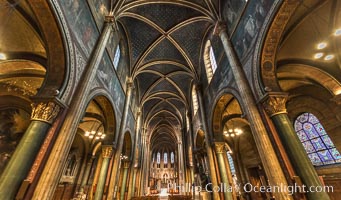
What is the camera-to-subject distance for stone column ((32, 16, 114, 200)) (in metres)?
3.31

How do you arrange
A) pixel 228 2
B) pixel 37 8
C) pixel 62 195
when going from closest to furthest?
pixel 37 8 → pixel 228 2 → pixel 62 195

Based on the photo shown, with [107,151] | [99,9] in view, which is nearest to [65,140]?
[107,151]

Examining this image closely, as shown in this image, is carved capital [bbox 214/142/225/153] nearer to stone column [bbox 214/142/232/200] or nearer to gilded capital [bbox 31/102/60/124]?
stone column [bbox 214/142/232/200]

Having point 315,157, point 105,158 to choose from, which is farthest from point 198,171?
point 105,158

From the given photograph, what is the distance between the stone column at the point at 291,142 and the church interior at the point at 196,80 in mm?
25

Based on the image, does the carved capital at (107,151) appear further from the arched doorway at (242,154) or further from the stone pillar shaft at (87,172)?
the stone pillar shaft at (87,172)

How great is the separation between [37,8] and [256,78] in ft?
23.0

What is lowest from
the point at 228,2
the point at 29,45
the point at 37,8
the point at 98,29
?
the point at 37,8

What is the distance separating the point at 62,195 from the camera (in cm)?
1311

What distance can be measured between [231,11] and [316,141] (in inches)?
357

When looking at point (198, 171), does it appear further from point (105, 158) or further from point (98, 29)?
point (98, 29)

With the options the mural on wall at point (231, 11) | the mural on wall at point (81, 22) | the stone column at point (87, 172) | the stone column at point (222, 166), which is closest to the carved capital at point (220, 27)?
the mural on wall at point (231, 11)

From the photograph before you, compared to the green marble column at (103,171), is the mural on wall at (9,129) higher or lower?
higher

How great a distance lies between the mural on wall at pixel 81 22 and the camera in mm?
4688
